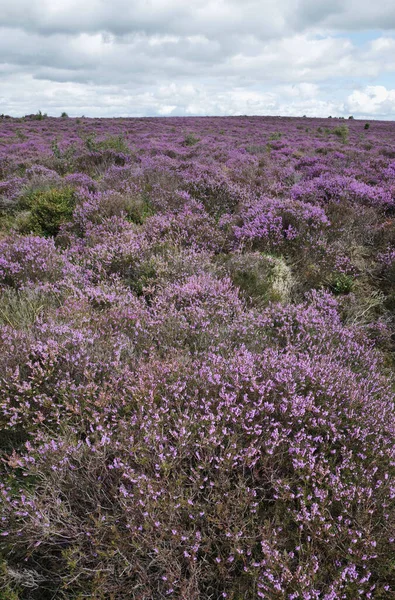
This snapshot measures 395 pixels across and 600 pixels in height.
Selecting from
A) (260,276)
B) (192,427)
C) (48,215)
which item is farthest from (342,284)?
(48,215)

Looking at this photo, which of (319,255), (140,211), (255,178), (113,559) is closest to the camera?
(113,559)

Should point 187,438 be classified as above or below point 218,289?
below

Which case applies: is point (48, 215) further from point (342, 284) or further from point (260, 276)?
point (342, 284)

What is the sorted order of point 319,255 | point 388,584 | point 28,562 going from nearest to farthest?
point 388,584 < point 28,562 < point 319,255

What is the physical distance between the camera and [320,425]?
Answer: 8.66ft

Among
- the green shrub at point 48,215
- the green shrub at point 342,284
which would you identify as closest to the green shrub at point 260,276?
the green shrub at point 342,284

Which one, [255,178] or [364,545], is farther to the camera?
[255,178]

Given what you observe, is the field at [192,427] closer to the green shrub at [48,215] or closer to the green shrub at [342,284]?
the green shrub at [342,284]

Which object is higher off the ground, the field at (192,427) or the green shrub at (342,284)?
the green shrub at (342,284)

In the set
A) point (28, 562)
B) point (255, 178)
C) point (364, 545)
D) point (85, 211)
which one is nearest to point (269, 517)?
point (364, 545)

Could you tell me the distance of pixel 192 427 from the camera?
2.53 m

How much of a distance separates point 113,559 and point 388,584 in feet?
4.70

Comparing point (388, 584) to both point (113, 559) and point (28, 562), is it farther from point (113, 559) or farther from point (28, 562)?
point (28, 562)

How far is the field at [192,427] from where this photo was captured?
6.43 feet
